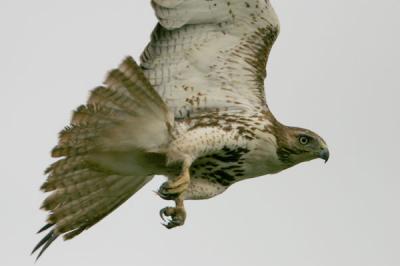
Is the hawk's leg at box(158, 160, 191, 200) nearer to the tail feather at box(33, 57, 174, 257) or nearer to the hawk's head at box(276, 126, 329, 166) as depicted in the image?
the tail feather at box(33, 57, 174, 257)

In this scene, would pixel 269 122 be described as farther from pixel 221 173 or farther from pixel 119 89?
pixel 119 89

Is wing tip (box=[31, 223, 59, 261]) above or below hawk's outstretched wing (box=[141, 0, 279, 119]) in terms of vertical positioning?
below

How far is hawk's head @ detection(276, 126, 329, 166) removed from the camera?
1441cm

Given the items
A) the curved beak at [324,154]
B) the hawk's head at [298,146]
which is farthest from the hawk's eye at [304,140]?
the curved beak at [324,154]

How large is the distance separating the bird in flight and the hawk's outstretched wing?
10 mm

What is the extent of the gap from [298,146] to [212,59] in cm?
126

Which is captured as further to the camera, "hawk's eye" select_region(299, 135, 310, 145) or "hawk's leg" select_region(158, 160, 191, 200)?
"hawk's eye" select_region(299, 135, 310, 145)

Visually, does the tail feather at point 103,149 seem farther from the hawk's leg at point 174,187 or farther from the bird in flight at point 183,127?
the hawk's leg at point 174,187

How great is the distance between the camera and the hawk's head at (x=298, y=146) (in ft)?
47.3

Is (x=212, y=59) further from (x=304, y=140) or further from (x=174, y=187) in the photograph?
(x=174, y=187)

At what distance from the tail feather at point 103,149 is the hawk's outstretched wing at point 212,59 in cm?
78

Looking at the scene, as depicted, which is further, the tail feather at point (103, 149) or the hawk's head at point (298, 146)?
the hawk's head at point (298, 146)

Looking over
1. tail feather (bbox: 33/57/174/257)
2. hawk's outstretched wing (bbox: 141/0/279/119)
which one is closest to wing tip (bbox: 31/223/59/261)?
tail feather (bbox: 33/57/174/257)

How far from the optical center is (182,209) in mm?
13414
